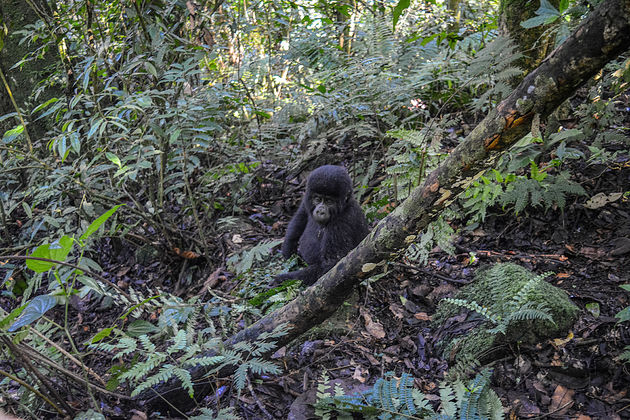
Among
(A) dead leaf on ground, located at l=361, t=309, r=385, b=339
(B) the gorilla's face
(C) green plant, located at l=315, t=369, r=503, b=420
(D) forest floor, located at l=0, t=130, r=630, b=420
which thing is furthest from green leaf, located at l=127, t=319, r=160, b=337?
(B) the gorilla's face

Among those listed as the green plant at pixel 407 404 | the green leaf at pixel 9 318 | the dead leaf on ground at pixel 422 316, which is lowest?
the dead leaf on ground at pixel 422 316

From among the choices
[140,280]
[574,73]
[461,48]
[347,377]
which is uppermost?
[574,73]

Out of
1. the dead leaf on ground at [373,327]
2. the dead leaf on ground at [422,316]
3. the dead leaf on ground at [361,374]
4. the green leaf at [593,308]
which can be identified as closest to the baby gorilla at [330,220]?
the dead leaf on ground at [373,327]

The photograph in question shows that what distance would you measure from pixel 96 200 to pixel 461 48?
6.10 m

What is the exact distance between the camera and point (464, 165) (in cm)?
264

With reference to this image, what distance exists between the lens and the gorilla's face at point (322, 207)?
196 inches

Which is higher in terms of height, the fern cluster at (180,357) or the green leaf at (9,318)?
the green leaf at (9,318)

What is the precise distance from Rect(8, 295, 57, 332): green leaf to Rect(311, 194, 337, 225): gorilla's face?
296 cm

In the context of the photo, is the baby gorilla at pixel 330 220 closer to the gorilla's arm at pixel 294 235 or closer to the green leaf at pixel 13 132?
the gorilla's arm at pixel 294 235

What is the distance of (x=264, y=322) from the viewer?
3547mm

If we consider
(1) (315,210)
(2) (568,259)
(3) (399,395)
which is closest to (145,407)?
(3) (399,395)

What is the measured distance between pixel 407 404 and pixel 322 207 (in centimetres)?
257

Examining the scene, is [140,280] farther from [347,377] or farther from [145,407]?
[347,377]

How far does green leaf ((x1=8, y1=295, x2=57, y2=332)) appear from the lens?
238 cm
